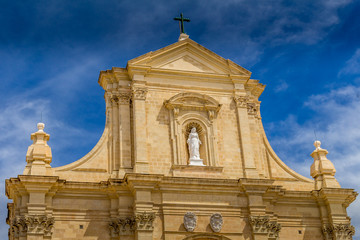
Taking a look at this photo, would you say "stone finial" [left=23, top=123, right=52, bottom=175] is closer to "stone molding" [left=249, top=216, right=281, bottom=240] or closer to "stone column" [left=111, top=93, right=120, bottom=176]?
"stone column" [left=111, top=93, right=120, bottom=176]

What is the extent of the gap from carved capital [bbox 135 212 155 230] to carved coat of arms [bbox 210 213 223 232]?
7.56 ft

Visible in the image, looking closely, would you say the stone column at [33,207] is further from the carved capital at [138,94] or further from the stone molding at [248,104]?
the stone molding at [248,104]

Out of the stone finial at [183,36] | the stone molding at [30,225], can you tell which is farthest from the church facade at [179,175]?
the stone finial at [183,36]

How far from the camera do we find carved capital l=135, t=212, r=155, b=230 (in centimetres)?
2098

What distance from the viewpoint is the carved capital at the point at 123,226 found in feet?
69.7

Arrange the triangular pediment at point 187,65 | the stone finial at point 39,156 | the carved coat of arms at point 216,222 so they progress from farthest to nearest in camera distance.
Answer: the triangular pediment at point 187,65 < the carved coat of arms at point 216,222 < the stone finial at point 39,156

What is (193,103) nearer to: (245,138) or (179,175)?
(245,138)

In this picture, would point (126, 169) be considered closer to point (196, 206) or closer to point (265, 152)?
point (196, 206)

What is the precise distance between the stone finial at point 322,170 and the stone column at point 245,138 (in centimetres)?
289

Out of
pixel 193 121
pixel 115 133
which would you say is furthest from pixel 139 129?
pixel 193 121

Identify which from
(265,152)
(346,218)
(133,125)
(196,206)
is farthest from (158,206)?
(346,218)

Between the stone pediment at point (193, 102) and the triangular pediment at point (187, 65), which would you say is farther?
the triangular pediment at point (187, 65)

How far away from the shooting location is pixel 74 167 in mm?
22469

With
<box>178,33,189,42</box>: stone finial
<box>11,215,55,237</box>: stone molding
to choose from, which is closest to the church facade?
<box>11,215,55,237</box>: stone molding
